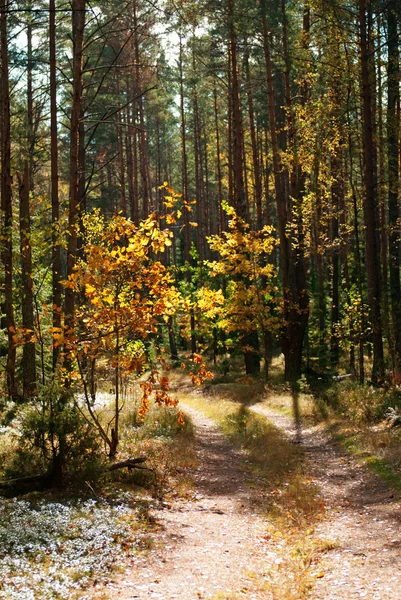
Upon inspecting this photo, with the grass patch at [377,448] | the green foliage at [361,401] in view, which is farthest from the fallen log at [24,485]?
the green foliage at [361,401]

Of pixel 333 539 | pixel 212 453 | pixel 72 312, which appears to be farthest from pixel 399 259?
pixel 333 539

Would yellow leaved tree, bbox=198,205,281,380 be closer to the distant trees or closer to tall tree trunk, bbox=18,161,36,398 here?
the distant trees

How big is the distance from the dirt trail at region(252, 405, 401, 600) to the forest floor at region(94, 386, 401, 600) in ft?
0.04

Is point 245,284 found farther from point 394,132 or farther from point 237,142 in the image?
point 394,132

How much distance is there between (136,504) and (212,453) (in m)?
3.68

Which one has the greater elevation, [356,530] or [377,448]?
[377,448]

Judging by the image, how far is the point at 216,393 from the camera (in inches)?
770

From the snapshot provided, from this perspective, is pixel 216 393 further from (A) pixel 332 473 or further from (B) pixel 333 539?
(B) pixel 333 539

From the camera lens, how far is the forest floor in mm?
5445

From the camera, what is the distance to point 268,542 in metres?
6.89

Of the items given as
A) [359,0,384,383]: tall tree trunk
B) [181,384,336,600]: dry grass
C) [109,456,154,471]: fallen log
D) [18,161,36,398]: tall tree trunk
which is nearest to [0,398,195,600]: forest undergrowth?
[109,456,154,471]: fallen log

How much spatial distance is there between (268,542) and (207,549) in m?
0.83

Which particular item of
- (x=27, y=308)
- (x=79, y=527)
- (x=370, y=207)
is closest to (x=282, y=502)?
(x=79, y=527)

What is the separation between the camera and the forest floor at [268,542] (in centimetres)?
545
